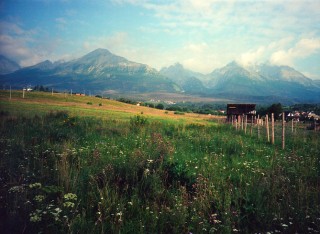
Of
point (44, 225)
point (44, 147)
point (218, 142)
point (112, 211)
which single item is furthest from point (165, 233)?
point (218, 142)

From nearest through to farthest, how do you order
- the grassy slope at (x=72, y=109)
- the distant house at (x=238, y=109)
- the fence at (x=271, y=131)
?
1. the fence at (x=271, y=131)
2. the grassy slope at (x=72, y=109)
3. the distant house at (x=238, y=109)

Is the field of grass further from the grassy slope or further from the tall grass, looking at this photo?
the grassy slope

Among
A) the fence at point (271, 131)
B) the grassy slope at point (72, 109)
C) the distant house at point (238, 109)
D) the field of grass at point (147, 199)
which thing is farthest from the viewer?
the distant house at point (238, 109)

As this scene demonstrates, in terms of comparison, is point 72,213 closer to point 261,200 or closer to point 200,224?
point 200,224

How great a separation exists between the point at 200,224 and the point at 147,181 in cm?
214

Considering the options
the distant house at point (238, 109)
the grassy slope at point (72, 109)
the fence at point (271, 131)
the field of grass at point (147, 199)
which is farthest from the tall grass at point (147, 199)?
the distant house at point (238, 109)

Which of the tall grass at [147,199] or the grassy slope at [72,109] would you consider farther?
the grassy slope at [72,109]

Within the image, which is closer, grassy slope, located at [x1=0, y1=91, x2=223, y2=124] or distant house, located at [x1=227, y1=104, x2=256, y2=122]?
grassy slope, located at [x1=0, y1=91, x2=223, y2=124]

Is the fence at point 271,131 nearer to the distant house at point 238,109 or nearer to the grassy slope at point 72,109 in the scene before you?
the grassy slope at point 72,109

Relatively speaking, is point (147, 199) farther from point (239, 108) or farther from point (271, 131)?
point (239, 108)

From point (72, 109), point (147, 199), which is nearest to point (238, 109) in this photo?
point (72, 109)

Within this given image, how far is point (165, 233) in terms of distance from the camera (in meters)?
5.43

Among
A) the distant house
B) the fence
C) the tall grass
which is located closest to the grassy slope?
the distant house

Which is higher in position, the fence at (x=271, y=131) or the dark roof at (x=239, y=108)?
the dark roof at (x=239, y=108)
